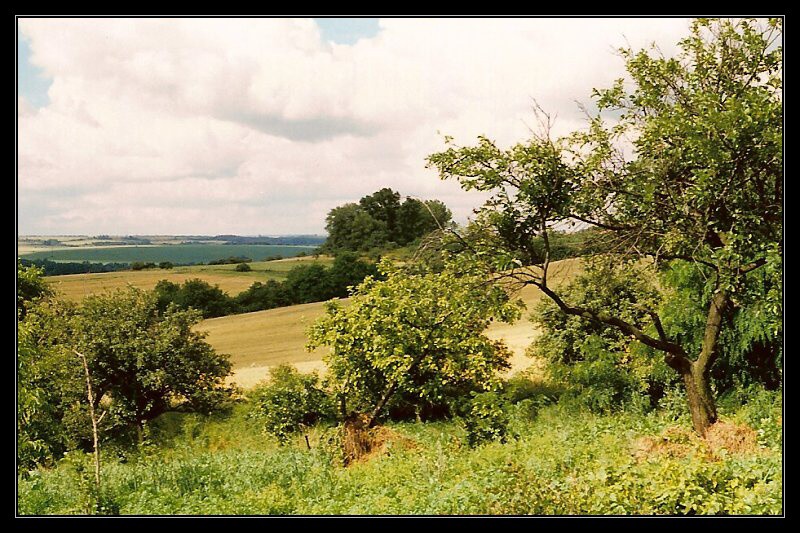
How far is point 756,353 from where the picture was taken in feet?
31.0

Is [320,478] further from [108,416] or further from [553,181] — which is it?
[108,416]

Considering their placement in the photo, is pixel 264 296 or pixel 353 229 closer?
pixel 353 229

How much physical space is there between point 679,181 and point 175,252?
10.5m

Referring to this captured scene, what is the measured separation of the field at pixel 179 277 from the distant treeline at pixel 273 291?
0.63 feet

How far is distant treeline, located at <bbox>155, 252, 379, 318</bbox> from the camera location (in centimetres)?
1370

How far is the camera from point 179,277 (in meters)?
18.6

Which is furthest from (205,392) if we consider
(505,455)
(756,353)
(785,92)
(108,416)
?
(785,92)

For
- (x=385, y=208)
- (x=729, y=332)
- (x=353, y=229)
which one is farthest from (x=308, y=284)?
(x=729, y=332)

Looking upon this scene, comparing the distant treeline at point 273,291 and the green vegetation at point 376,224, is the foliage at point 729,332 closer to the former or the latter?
the green vegetation at point 376,224

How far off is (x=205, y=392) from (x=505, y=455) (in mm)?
10917

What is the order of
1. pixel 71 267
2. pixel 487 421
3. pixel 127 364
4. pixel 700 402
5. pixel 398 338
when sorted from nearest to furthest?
pixel 700 402 → pixel 487 421 → pixel 398 338 → pixel 71 267 → pixel 127 364

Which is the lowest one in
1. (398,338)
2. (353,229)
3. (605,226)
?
(398,338)

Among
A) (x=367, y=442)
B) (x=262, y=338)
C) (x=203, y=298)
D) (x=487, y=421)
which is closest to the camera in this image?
(x=367, y=442)

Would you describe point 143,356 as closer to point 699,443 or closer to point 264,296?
point 264,296
